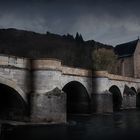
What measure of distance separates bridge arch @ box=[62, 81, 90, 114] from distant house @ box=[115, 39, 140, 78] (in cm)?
3001

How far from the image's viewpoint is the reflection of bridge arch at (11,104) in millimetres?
22127

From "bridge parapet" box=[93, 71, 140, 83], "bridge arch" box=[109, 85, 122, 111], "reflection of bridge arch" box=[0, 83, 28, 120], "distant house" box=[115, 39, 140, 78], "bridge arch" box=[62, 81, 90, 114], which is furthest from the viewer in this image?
"distant house" box=[115, 39, 140, 78]

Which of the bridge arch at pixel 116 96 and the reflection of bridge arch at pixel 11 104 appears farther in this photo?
the bridge arch at pixel 116 96

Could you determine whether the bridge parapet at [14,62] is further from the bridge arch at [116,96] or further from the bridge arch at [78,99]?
the bridge arch at [116,96]

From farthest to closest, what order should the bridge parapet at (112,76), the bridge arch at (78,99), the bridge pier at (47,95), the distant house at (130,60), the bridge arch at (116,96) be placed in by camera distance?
the distant house at (130,60) < the bridge arch at (116,96) < the bridge parapet at (112,76) < the bridge arch at (78,99) < the bridge pier at (47,95)

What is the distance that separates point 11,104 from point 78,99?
11448 millimetres

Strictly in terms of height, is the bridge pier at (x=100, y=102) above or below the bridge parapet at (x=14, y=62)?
below

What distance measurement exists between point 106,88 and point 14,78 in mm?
15152

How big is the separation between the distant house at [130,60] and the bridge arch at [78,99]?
30.0 metres

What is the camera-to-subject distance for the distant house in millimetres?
59969

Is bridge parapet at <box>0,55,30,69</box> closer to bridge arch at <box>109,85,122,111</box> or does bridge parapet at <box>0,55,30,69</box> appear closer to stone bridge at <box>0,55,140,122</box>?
stone bridge at <box>0,55,140,122</box>

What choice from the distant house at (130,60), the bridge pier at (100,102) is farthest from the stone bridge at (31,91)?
the distant house at (130,60)

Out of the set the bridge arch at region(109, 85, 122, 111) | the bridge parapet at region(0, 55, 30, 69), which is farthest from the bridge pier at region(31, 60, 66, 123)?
the bridge arch at region(109, 85, 122, 111)

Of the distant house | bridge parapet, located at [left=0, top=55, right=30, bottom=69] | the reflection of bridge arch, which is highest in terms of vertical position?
the distant house
